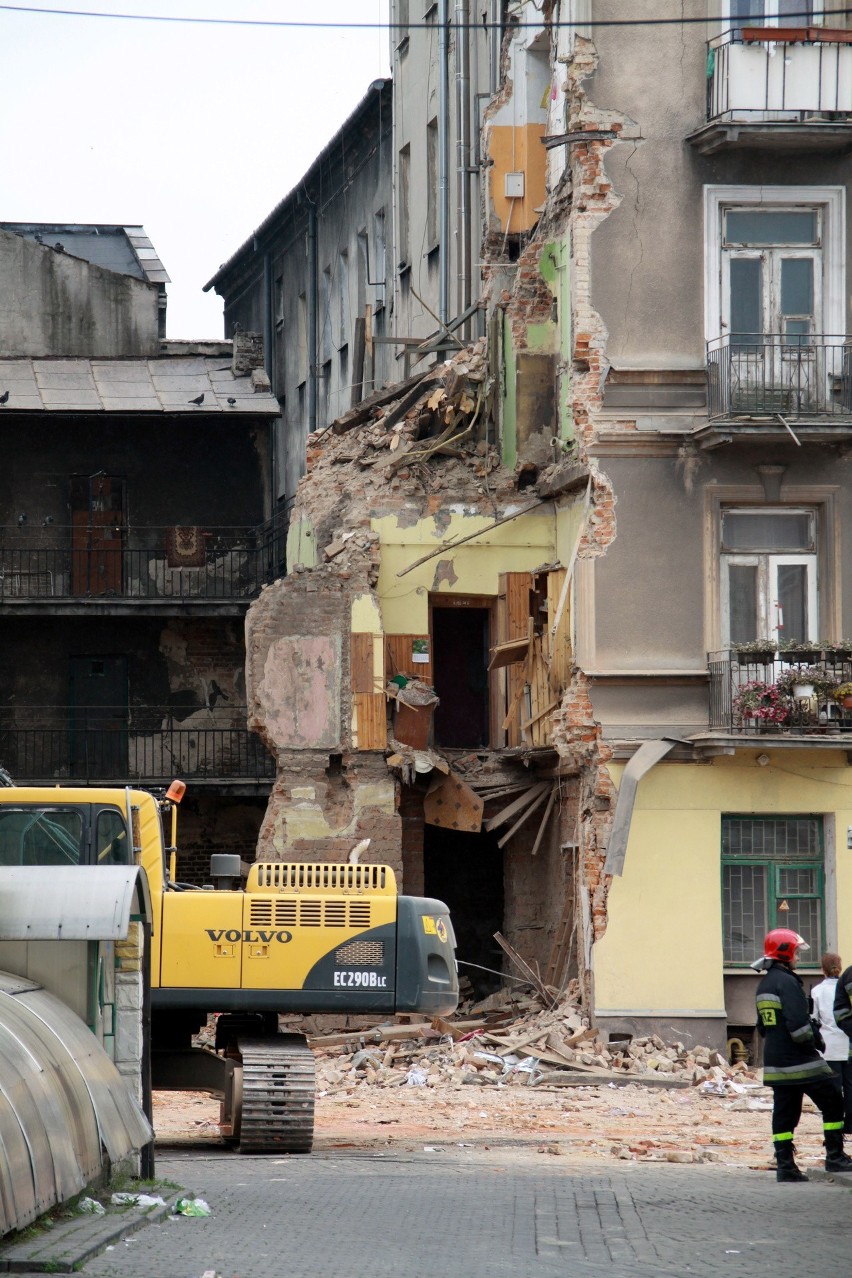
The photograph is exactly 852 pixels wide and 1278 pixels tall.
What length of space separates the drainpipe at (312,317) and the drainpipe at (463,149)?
743 centimetres

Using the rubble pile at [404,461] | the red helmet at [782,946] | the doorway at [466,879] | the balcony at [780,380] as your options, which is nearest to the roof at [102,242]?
the rubble pile at [404,461]

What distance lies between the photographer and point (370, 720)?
73.3 ft

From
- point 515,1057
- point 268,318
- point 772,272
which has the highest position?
point 268,318

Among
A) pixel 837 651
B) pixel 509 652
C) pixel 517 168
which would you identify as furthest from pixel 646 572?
pixel 517 168

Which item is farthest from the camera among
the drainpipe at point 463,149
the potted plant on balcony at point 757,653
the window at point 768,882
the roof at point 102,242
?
the roof at point 102,242

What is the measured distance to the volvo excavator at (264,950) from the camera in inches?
530

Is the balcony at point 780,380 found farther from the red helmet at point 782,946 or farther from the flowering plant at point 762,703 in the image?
the red helmet at point 782,946

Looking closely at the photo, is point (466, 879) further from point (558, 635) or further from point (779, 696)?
point (779, 696)

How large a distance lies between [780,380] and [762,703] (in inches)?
143

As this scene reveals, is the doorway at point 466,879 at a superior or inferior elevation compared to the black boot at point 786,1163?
superior

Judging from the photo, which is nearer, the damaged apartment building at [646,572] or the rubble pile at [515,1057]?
the rubble pile at [515,1057]

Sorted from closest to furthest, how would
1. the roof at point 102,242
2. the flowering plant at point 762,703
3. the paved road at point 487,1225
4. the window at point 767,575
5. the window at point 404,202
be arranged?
the paved road at point 487,1225 < the flowering plant at point 762,703 < the window at point 767,575 < the window at point 404,202 < the roof at point 102,242

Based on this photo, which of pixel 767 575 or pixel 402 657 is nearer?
pixel 767 575

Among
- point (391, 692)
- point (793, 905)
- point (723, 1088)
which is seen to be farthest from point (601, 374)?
point (723, 1088)
